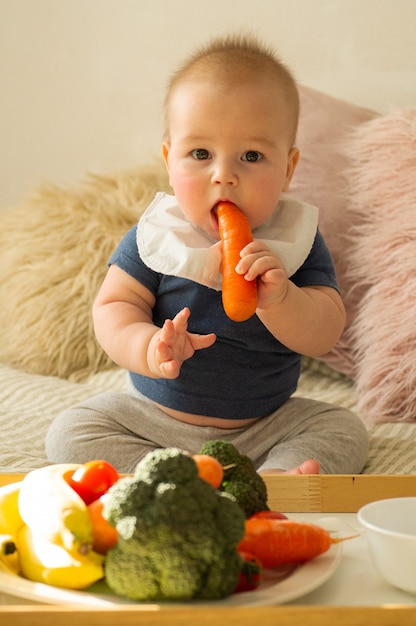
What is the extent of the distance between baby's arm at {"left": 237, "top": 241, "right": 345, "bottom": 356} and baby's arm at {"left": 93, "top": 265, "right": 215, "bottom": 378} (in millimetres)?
99

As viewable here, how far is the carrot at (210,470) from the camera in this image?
0.76m

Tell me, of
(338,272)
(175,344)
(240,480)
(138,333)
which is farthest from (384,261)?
(240,480)

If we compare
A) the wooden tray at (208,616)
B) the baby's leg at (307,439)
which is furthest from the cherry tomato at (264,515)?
the baby's leg at (307,439)

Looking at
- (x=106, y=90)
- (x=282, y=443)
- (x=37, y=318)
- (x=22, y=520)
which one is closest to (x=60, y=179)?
(x=106, y=90)

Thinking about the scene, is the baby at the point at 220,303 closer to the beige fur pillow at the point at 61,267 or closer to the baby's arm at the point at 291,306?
the baby's arm at the point at 291,306

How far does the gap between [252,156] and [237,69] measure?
0.13 meters

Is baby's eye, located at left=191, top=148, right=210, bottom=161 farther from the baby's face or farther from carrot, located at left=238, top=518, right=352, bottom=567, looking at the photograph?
carrot, located at left=238, top=518, right=352, bottom=567

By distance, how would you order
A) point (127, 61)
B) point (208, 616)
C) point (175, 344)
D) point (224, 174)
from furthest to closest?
point (127, 61), point (224, 174), point (175, 344), point (208, 616)

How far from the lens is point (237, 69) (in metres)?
1.30


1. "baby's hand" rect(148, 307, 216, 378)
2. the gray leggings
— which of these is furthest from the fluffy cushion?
"baby's hand" rect(148, 307, 216, 378)

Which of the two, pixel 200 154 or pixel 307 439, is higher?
pixel 200 154

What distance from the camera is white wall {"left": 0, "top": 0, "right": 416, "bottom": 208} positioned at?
2416 mm

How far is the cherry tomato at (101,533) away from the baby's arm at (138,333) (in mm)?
354

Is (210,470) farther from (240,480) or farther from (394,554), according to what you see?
(394,554)
